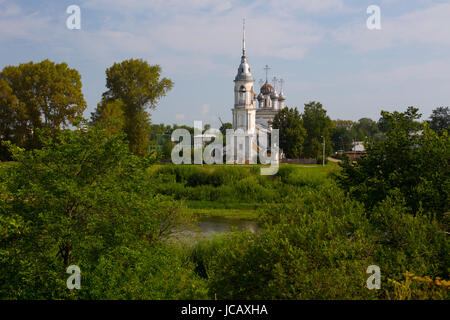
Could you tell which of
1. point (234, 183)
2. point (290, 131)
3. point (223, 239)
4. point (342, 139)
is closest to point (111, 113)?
point (234, 183)

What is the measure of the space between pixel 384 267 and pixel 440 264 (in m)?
1.55

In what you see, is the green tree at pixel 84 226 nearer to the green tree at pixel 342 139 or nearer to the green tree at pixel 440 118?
the green tree at pixel 440 118

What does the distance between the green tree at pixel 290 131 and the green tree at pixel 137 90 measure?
2079 cm

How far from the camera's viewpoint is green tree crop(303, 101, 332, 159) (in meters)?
65.9

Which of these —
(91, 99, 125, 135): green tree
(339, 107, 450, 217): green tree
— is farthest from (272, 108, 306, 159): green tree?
(339, 107, 450, 217): green tree

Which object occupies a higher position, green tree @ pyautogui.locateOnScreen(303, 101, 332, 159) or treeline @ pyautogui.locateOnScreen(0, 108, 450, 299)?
green tree @ pyautogui.locateOnScreen(303, 101, 332, 159)

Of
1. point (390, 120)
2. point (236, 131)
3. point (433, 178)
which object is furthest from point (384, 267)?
point (236, 131)

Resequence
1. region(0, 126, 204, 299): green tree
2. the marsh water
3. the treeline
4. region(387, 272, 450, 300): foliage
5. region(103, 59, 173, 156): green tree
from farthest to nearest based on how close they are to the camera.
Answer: region(103, 59, 173, 156): green tree < the marsh water < region(0, 126, 204, 299): green tree < the treeline < region(387, 272, 450, 300): foliage

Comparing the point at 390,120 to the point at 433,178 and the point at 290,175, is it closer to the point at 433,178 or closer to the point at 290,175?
the point at 433,178

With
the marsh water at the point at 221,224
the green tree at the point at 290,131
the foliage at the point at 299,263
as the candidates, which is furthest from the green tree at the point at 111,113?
the foliage at the point at 299,263

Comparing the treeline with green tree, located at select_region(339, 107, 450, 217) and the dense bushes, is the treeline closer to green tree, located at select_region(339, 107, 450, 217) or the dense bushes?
green tree, located at select_region(339, 107, 450, 217)

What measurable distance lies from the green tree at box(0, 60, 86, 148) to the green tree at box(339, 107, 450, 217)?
32.9 metres

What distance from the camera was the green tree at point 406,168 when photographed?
543 inches
